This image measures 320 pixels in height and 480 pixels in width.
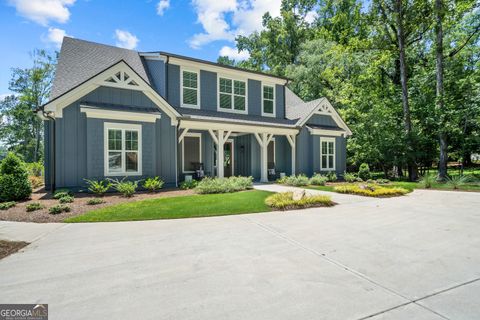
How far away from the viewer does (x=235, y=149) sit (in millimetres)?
16703

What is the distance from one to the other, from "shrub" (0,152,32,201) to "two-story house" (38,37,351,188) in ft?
3.30

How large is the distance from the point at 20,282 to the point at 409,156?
18.9 m

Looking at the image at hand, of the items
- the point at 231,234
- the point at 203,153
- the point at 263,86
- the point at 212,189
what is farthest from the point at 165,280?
the point at 263,86

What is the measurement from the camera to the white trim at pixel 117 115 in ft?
32.0

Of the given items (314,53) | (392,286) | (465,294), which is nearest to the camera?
(465,294)

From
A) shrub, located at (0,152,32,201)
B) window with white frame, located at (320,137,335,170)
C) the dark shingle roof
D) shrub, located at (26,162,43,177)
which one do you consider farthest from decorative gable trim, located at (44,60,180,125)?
shrub, located at (26,162,43,177)

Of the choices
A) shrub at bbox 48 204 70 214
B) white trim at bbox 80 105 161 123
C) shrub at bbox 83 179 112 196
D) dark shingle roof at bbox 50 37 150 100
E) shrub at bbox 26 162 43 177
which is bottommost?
shrub at bbox 48 204 70 214

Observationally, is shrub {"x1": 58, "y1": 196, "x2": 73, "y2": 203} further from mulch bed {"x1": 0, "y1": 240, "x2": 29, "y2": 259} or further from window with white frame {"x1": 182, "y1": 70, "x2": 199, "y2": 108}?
window with white frame {"x1": 182, "y1": 70, "x2": 199, "y2": 108}

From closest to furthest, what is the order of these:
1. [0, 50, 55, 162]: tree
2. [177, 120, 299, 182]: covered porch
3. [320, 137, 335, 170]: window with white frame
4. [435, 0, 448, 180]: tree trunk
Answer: [177, 120, 299, 182]: covered porch
[435, 0, 448, 180]: tree trunk
[320, 137, 335, 170]: window with white frame
[0, 50, 55, 162]: tree

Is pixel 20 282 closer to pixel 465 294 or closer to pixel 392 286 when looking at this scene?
pixel 392 286

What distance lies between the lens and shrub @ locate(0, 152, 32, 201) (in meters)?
8.31

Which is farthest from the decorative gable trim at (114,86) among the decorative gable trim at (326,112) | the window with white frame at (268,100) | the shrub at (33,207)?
the decorative gable trim at (326,112)

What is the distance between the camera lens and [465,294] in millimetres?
2723

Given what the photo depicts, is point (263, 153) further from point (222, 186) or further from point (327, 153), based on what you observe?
point (327, 153)
